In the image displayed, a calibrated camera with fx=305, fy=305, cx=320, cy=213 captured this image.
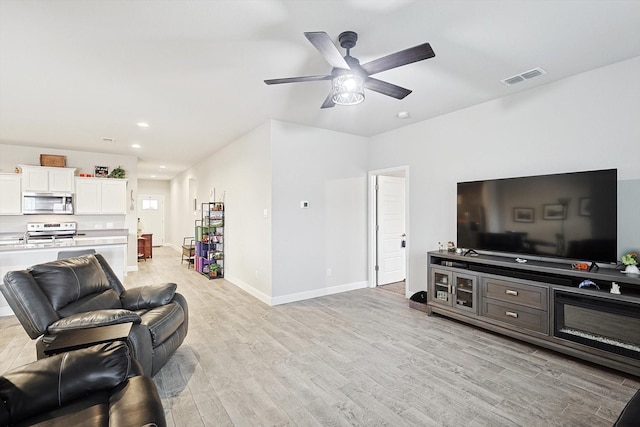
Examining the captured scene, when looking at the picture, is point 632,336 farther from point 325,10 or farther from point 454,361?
point 325,10

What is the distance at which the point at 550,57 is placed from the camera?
2.75m

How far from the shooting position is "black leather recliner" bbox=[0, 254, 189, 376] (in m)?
2.06

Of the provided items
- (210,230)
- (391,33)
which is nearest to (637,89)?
(391,33)

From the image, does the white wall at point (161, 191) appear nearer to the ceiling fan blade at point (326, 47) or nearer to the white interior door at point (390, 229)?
the white interior door at point (390, 229)

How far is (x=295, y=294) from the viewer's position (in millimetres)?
4664

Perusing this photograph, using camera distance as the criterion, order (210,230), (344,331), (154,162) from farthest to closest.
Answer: (154,162), (210,230), (344,331)

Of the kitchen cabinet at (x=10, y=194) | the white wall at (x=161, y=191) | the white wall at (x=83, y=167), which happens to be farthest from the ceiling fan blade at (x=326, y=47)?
the white wall at (x=161, y=191)

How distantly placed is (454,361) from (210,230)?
5240 millimetres

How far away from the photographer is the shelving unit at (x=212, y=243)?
20.6ft

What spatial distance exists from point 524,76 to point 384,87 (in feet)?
5.51

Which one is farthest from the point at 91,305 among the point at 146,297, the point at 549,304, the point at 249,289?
the point at 549,304

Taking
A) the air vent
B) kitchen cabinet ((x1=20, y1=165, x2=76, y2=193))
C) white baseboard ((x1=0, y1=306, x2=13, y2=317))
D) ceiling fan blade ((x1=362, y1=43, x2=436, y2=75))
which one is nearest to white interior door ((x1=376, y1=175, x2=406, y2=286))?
the air vent

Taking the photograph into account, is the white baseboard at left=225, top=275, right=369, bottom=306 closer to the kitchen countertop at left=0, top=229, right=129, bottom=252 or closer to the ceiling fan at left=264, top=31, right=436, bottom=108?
the kitchen countertop at left=0, top=229, right=129, bottom=252

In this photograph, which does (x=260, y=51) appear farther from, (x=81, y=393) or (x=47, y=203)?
(x=47, y=203)
